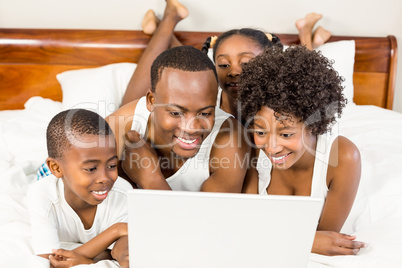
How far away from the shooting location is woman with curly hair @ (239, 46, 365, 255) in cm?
121

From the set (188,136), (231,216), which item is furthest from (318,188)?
(231,216)

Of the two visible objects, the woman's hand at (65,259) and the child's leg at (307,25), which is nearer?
the woman's hand at (65,259)

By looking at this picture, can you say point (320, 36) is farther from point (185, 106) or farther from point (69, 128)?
point (69, 128)

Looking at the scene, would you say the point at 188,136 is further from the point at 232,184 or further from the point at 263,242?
the point at 263,242

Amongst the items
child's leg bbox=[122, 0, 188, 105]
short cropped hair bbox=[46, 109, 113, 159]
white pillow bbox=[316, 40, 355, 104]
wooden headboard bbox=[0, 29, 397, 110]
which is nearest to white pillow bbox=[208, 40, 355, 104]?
white pillow bbox=[316, 40, 355, 104]

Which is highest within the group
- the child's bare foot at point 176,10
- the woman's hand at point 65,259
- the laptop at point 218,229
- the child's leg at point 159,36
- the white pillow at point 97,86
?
the child's bare foot at point 176,10

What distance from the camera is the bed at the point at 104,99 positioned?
1369 mm

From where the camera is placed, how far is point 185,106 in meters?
1.24

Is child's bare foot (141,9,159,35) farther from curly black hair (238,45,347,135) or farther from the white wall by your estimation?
curly black hair (238,45,347,135)

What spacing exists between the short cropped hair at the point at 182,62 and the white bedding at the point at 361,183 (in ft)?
1.83

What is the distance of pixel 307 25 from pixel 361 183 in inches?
37.4

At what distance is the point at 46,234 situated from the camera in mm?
1183

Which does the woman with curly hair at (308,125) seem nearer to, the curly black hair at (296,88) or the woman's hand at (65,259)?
the curly black hair at (296,88)

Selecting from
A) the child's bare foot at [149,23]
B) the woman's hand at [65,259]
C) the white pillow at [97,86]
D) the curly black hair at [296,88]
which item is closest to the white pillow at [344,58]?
the child's bare foot at [149,23]
